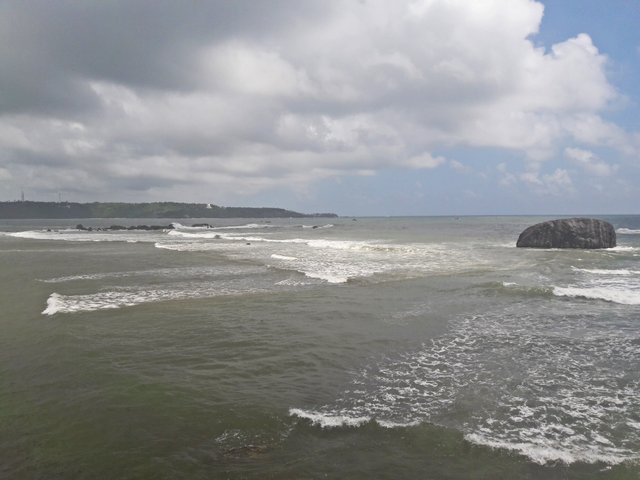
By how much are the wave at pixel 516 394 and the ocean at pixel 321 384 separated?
39 millimetres

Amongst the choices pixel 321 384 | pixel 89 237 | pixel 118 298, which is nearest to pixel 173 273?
pixel 118 298

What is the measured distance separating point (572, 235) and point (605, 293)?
27901mm

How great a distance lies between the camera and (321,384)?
8398 mm

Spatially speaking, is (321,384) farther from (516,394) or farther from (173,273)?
(173,273)

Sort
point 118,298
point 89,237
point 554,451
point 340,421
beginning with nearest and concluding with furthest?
point 554,451, point 340,421, point 118,298, point 89,237

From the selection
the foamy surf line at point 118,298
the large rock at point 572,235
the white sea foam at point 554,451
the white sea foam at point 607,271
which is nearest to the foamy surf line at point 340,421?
the white sea foam at point 554,451

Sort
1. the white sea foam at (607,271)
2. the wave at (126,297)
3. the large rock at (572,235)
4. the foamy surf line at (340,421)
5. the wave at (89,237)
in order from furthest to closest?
the wave at (89,237), the large rock at (572,235), the white sea foam at (607,271), the wave at (126,297), the foamy surf line at (340,421)

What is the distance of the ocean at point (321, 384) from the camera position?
5.78 metres

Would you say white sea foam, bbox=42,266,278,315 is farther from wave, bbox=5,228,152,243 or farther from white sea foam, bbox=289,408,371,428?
wave, bbox=5,228,152,243

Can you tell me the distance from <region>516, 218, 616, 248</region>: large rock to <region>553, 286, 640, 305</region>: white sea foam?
25200 mm

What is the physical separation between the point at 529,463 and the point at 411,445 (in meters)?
1.55

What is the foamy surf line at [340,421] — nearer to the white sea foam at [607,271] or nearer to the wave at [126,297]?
the wave at [126,297]

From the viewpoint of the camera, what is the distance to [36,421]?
6.79m

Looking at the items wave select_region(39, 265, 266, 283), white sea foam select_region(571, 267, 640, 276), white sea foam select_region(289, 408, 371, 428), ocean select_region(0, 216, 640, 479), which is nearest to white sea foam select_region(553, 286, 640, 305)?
ocean select_region(0, 216, 640, 479)
